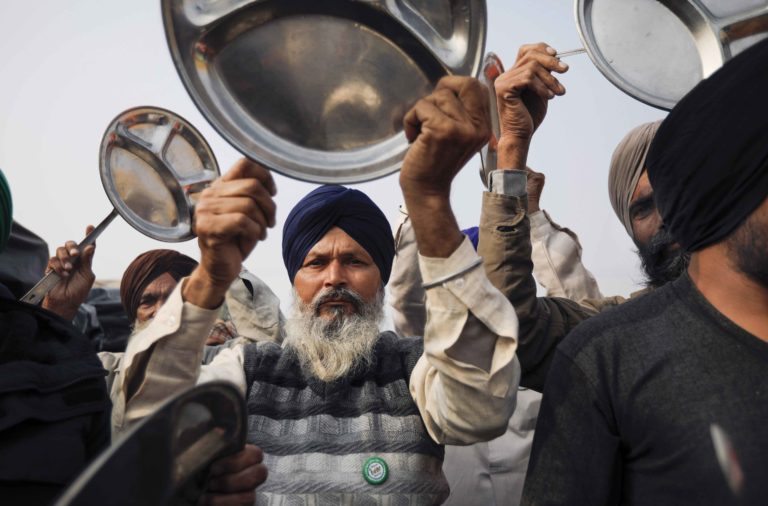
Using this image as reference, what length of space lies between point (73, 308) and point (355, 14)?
2.38m

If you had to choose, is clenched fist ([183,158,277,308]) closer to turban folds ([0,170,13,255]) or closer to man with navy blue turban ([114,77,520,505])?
man with navy blue turban ([114,77,520,505])

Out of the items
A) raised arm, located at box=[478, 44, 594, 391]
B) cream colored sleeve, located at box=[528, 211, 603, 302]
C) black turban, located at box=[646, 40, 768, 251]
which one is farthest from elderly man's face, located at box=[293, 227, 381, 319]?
black turban, located at box=[646, 40, 768, 251]

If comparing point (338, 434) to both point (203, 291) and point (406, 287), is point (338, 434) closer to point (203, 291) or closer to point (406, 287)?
point (203, 291)

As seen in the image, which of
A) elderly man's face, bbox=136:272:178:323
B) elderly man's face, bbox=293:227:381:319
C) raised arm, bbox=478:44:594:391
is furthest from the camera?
elderly man's face, bbox=136:272:178:323

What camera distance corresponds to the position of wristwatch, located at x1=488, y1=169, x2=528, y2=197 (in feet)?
7.90

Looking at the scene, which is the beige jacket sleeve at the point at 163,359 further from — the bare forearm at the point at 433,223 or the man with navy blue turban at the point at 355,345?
the bare forearm at the point at 433,223

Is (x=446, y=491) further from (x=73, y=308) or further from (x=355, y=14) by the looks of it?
(x=73, y=308)

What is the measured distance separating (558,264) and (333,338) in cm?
120

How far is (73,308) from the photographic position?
3502 millimetres

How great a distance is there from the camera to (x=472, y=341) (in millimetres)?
1819

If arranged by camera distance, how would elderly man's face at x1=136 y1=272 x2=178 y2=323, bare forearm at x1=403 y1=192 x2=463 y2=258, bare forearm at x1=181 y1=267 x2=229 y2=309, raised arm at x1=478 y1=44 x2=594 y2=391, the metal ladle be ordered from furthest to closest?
1. elderly man's face at x1=136 y1=272 x2=178 y2=323
2. the metal ladle
3. raised arm at x1=478 y1=44 x2=594 y2=391
4. bare forearm at x1=181 y1=267 x2=229 y2=309
5. bare forearm at x1=403 y1=192 x2=463 y2=258

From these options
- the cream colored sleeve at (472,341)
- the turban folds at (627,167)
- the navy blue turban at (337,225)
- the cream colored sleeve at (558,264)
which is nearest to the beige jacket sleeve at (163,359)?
the cream colored sleeve at (472,341)

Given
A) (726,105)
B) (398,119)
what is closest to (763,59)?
(726,105)

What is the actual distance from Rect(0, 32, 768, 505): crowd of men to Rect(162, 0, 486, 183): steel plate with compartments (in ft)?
0.32
